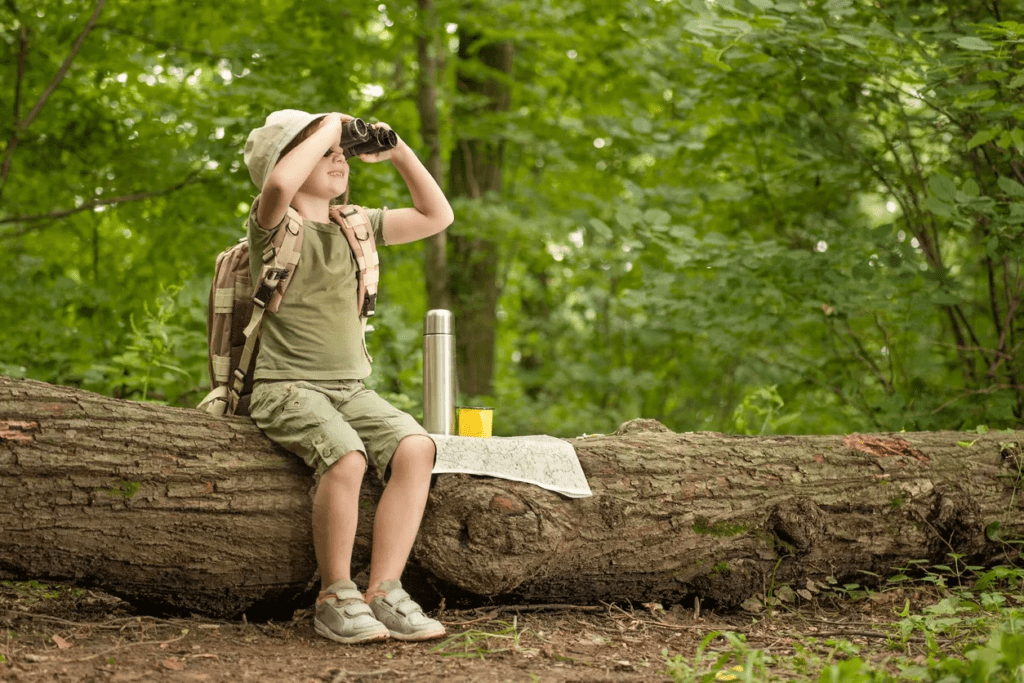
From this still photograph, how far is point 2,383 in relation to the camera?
9.57 ft

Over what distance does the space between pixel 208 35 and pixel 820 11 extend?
14.6ft

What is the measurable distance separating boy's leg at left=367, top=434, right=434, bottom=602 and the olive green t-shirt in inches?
19.0

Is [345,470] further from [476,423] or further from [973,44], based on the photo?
[973,44]

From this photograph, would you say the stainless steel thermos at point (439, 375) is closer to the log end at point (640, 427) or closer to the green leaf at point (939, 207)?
Result: the log end at point (640, 427)

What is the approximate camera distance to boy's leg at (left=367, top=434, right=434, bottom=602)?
2.99m

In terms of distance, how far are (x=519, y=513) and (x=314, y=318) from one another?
1.11 meters

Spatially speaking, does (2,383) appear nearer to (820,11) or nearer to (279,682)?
(279,682)

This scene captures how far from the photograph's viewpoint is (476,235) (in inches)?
317

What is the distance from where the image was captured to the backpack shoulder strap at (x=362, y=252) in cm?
345

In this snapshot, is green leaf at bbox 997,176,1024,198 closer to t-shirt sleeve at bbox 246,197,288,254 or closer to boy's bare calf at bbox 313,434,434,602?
boy's bare calf at bbox 313,434,434,602

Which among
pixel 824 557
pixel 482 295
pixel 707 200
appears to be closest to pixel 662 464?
pixel 824 557

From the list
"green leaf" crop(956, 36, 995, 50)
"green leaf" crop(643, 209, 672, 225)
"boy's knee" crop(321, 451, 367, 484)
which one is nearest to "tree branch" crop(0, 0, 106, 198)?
"green leaf" crop(643, 209, 672, 225)

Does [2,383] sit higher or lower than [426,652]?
higher

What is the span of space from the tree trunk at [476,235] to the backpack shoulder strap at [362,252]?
459 centimetres
